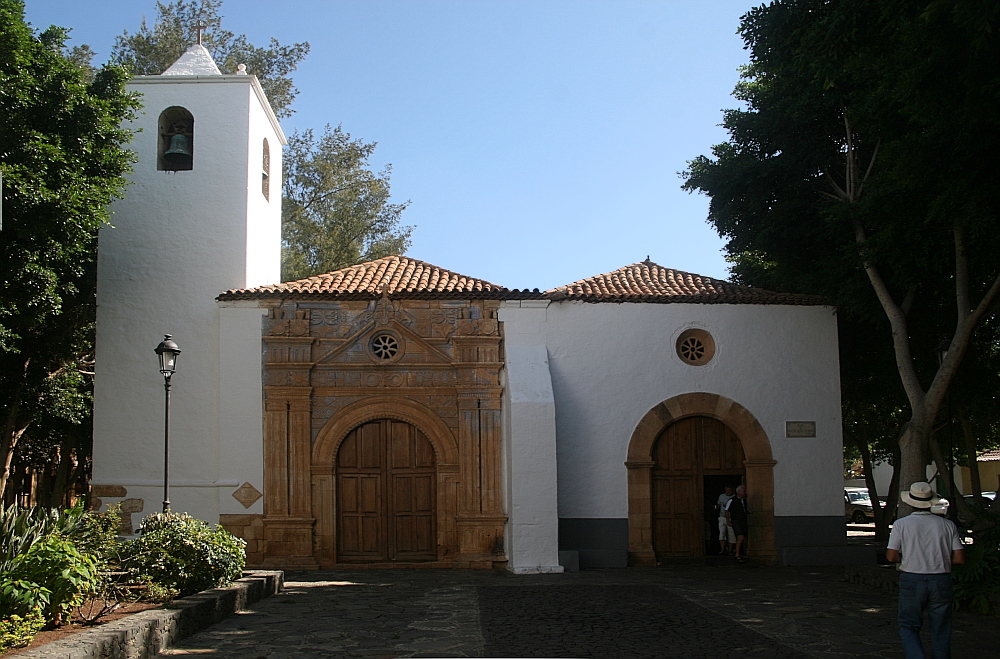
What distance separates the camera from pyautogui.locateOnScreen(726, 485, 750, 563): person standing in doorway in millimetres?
15258

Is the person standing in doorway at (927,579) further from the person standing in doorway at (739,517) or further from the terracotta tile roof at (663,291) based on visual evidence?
the terracotta tile roof at (663,291)

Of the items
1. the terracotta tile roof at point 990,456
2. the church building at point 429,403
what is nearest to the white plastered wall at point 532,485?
the church building at point 429,403

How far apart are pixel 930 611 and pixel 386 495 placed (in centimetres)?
986

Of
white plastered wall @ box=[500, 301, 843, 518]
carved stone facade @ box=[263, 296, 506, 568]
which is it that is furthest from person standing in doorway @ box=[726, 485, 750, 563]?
carved stone facade @ box=[263, 296, 506, 568]

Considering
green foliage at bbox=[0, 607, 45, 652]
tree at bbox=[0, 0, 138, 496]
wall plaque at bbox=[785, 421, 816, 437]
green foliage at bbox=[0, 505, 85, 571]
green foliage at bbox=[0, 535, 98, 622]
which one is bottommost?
green foliage at bbox=[0, 607, 45, 652]

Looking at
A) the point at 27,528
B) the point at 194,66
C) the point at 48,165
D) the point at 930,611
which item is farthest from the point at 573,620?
the point at 194,66

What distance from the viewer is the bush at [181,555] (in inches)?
369

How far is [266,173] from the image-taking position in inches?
696

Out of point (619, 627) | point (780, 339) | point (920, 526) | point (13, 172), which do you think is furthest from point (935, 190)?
point (13, 172)

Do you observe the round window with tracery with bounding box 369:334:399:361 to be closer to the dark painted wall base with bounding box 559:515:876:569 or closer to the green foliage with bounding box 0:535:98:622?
the dark painted wall base with bounding box 559:515:876:569

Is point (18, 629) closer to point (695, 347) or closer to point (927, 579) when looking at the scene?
point (927, 579)

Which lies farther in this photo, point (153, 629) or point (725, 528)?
point (725, 528)

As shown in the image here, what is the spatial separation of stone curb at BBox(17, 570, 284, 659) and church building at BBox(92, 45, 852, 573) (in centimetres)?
446

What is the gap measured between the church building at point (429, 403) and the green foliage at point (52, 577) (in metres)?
7.35
